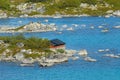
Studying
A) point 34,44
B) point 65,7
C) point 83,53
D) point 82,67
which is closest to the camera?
point 82,67

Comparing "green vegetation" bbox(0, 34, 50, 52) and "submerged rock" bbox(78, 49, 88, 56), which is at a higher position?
"green vegetation" bbox(0, 34, 50, 52)

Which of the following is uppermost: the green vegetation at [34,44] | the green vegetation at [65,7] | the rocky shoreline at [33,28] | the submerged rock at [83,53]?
the green vegetation at [34,44]

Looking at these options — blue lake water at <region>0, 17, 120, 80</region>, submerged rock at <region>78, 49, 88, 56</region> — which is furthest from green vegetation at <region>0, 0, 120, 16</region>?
submerged rock at <region>78, 49, 88, 56</region>

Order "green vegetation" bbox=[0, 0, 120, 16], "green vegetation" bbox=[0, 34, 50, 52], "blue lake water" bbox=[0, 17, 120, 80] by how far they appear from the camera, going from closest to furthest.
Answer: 1. "blue lake water" bbox=[0, 17, 120, 80]
2. "green vegetation" bbox=[0, 34, 50, 52]
3. "green vegetation" bbox=[0, 0, 120, 16]

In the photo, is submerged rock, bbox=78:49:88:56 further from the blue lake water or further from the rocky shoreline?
the rocky shoreline

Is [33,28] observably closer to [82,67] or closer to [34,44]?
[34,44]

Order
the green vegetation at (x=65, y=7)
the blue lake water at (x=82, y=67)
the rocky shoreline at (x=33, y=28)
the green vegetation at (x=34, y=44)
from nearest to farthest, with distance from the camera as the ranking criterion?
the blue lake water at (x=82, y=67)
the green vegetation at (x=34, y=44)
the rocky shoreline at (x=33, y=28)
the green vegetation at (x=65, y=7)

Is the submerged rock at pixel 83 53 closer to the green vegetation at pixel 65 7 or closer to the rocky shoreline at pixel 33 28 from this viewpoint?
the rocky shoreline at pixel 33 28

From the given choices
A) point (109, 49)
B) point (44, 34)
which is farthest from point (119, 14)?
point (109, 49)

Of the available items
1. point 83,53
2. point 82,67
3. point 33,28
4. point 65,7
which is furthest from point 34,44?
point 65,7

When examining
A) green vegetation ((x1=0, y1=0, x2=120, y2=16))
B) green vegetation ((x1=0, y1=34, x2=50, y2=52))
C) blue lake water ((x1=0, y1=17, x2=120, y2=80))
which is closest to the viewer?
blue lake water ((x1=0, y1=17, x2=120, y2=80))

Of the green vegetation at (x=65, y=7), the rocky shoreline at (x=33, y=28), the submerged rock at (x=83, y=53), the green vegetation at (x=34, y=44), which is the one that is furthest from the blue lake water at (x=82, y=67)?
the green vegetation at (x=65, y=7)

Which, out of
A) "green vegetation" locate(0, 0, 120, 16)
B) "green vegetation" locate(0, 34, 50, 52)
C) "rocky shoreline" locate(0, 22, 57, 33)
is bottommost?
"green vegetation" locate(0, 0, 120, 16)

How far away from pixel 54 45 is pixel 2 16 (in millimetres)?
75284
